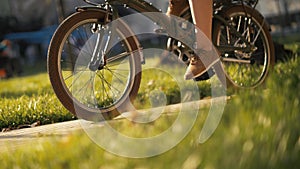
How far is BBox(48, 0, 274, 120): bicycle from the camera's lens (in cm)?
446

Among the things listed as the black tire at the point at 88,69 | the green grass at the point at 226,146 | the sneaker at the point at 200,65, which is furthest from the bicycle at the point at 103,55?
the green grass at the point at 226,146

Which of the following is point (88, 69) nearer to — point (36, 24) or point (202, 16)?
point (202, 16)

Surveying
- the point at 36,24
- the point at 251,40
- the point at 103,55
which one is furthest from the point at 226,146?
the point at 36,24

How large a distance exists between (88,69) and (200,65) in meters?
0.80

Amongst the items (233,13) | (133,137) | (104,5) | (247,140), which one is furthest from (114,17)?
(247,140)

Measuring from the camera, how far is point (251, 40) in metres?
5.69

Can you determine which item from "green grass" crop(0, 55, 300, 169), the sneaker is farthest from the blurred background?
"green grass" crop(0, 55, 300, 169)

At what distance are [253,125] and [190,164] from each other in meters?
0.49

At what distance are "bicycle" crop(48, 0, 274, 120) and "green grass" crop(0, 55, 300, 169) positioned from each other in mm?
1585

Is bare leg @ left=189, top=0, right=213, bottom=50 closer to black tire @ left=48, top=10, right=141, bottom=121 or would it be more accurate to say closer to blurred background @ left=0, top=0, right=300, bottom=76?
black tire @ left=48, top=10, right=141, bottom=121

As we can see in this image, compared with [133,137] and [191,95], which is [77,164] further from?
[191,95]

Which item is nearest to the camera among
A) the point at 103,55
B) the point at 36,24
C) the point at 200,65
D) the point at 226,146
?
the point at 226,146

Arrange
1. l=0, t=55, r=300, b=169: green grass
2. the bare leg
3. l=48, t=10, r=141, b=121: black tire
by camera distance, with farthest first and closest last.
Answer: the bare leg < l=48, t=10, r=141, b=121: black tire < l=0, t=55, r=300, b=169: green grass

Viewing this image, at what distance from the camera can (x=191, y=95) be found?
4.61 m
